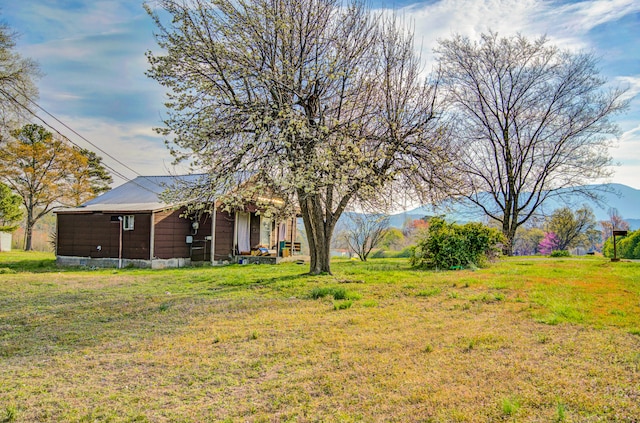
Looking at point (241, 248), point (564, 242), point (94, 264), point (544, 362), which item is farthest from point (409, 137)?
point (564, 242)

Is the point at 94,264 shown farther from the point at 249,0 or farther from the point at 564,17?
the point at 564,17

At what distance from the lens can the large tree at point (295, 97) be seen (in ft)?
29.5

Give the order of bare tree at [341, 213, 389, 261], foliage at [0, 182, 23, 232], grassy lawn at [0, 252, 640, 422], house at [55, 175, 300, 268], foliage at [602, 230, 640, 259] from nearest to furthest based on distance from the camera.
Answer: grassy lawn at [0, 252, 640, 422] → foliage at [602, 230, 640, 259] → house at [55, 175, 300, 268] → foliage at [0, 182, 23, 232] → bare tree at [341, 213, 389, 261]

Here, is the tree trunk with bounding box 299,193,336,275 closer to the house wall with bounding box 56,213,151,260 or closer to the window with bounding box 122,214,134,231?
the house wall with bounding box 56,213,151,260

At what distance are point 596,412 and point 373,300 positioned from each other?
178 inches

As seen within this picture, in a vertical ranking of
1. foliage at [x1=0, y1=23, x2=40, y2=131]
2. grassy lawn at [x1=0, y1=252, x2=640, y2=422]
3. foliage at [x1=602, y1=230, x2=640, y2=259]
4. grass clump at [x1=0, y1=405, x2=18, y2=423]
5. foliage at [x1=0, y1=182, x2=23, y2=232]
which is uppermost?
foliage at [x1=0, y1=23, x2=40, y2=131]

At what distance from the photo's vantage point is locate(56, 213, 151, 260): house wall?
17.0m

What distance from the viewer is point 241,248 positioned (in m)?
19.4

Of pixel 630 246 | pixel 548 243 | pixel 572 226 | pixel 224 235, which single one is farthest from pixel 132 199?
pixel 548 243

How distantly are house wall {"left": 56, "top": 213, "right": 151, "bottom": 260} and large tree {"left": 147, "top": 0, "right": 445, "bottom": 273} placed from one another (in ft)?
29.1

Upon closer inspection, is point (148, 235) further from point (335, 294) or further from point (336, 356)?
point (336, 356)

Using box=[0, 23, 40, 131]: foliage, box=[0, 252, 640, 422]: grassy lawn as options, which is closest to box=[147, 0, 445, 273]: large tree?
box=[0, 252, 640, 422]: grassy lawn

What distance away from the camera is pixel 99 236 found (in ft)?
58.2

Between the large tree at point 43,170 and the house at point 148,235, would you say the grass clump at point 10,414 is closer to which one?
the house at point 148,235
